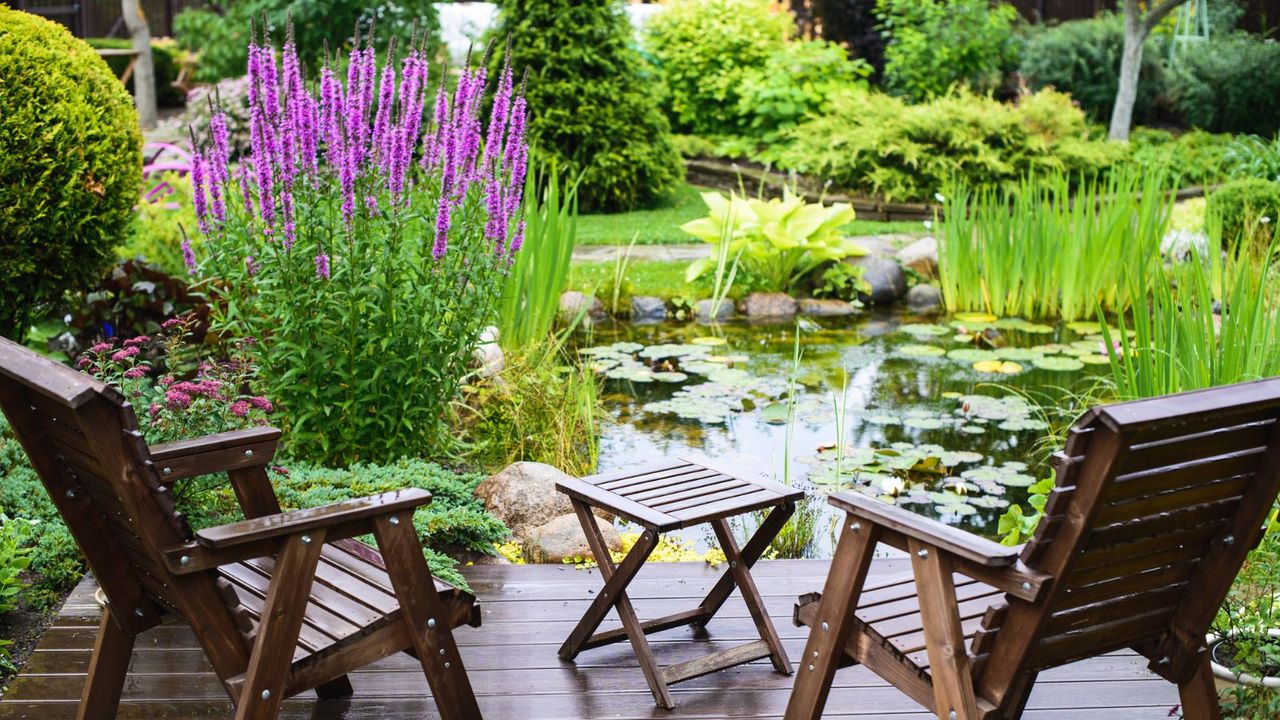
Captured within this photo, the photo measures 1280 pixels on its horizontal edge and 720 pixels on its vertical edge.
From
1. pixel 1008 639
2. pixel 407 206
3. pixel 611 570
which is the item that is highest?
pixel 407 206

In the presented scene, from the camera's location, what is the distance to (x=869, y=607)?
2.63 metres

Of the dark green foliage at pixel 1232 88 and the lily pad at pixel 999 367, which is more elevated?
the dark green foliage at pixel 1232 88

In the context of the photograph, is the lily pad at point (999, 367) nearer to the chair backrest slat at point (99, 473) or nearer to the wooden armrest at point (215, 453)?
the wooden armrest at point (215, 453)

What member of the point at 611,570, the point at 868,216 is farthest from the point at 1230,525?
the point at 868,216

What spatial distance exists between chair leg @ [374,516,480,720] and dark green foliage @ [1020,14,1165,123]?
13464 mm

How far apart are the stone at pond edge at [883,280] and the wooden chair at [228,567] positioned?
20.6ft

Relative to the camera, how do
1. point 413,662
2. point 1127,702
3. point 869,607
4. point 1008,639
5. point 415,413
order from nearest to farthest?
point 1008,639, point 869,607, point 1127,702, point 413,662, point 415,413

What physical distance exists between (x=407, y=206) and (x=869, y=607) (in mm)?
2330

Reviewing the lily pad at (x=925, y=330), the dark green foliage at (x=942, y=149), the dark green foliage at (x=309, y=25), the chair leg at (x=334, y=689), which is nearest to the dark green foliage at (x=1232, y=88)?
the dark green foliage at (x=942, y=149)

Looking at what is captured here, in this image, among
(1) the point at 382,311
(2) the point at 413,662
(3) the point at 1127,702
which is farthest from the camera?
(1) the point at 382,311

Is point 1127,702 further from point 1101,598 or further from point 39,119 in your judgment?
point 39,119

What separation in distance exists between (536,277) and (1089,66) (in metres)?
11.0

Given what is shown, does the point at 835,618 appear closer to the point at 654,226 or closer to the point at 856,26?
the point at 654,226

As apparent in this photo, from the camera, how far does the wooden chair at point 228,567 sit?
2.24m
